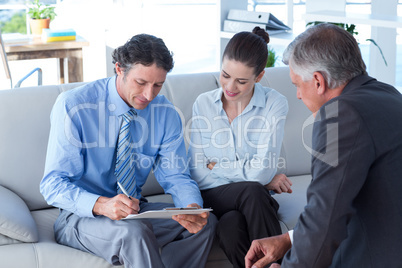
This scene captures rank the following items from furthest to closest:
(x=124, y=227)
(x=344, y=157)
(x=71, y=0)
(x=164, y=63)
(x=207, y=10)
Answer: (x=207, y=10), (x=71, y=0), (x=164, y=63), (x=124, y=227), (x=344, y=157)

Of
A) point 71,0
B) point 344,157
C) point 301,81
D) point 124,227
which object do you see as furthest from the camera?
point 71,0

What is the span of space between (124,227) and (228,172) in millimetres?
595

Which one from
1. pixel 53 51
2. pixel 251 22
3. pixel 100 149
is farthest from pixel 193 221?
pixel 53 51

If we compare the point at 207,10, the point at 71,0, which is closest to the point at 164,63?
the point at 71,0

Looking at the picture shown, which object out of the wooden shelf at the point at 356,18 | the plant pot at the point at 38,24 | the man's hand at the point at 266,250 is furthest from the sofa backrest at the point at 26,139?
the plant pot at the point at 38,24

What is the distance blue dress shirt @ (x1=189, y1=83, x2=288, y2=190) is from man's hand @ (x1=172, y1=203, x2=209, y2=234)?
31 centimetres

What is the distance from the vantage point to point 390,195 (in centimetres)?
135

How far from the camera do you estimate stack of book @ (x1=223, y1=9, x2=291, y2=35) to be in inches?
146

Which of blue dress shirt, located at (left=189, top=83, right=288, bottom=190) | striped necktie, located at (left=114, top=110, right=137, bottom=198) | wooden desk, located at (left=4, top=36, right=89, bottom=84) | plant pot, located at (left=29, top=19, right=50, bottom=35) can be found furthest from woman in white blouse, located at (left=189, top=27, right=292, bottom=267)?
plant pot, located at (left=29, top=19, right=50, bottom=35)

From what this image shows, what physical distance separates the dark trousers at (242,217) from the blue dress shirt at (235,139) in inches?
4.1

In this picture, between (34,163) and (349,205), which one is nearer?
(349,205)

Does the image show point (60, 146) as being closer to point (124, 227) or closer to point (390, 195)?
point (124, 227)

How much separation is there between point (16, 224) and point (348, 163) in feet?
4.21

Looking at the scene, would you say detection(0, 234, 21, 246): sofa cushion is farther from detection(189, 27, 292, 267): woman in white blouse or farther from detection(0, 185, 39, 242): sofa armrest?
detection(189, 27, 292, 267): woman in white blouse
